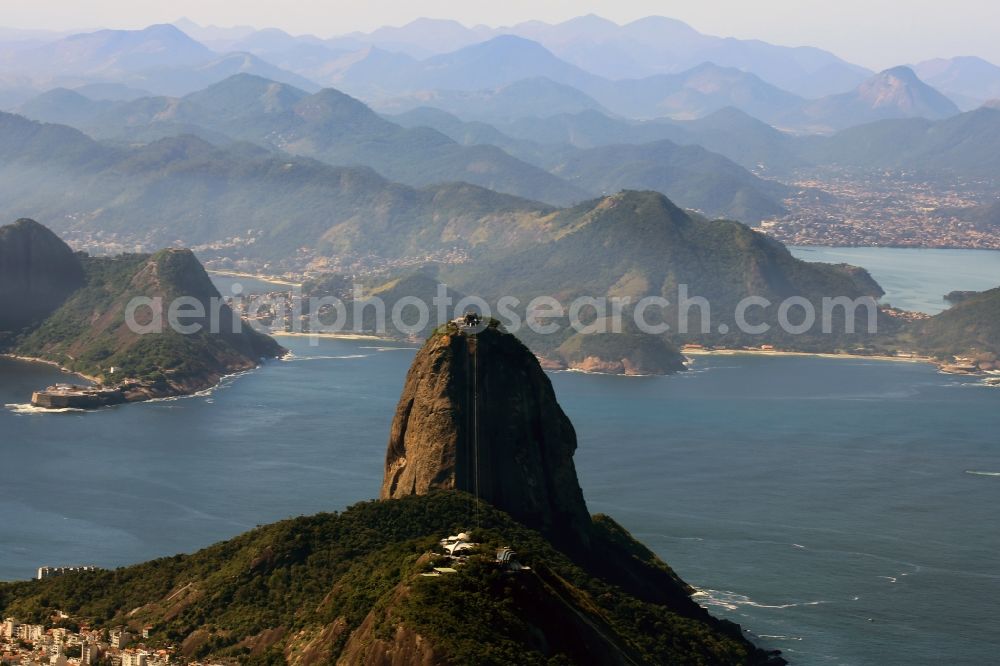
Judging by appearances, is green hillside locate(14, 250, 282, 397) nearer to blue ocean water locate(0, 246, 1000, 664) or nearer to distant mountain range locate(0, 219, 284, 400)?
distant mountain range locate(0, 219, 284, 400)

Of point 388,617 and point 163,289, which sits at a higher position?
point 163,289

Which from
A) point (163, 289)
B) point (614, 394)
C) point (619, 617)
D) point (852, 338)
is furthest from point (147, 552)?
point (852, 338)

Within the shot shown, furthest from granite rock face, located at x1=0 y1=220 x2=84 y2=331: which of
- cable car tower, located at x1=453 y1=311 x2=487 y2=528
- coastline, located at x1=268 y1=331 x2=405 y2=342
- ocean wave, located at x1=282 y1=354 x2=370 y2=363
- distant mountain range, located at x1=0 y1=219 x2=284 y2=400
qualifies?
cable car tower, located at x1=453 y1=311 x2=487 y2=528

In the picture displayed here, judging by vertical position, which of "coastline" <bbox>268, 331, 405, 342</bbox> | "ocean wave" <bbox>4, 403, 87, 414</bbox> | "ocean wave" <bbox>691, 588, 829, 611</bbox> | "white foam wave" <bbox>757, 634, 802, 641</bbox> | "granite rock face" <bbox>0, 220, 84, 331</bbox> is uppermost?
"granite rock face" <bbox>0, 220, 84, 331</bbox>

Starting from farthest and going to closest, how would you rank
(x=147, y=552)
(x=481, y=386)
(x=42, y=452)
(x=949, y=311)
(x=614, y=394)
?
(x=949, y=311), (x=614, y=394), (x=42, y=452), (x=147, y=552), (x=481, y=386)

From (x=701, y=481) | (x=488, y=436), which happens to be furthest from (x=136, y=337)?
(x=488, y=436)

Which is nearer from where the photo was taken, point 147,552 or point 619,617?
point 619,617

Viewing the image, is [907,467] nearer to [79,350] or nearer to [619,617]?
[619,617]
